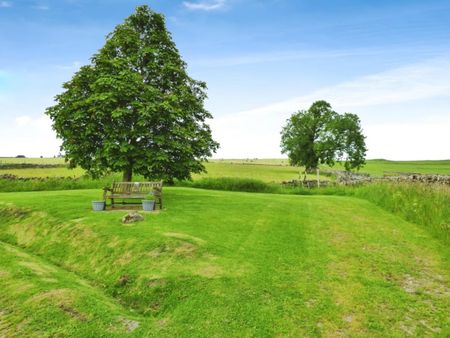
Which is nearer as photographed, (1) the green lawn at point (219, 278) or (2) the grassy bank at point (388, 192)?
(1) the green lawn at point (219, 278)

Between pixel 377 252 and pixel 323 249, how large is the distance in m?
1.74

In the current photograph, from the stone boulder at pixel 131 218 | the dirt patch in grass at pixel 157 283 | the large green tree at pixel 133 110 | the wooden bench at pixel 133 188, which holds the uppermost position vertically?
the large green tree at pixel 133 110

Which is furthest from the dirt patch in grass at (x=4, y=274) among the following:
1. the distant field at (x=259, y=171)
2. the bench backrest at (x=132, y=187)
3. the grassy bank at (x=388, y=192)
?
the distant field at (x=259, y=171)

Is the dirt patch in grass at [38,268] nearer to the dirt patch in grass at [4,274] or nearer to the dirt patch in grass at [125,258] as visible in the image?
the dirt patch in grass at [4,274]

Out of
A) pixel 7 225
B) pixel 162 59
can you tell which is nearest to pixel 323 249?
pixel 7 225

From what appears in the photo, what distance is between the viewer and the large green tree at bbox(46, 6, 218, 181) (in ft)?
59.8

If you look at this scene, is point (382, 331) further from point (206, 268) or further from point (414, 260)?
point (414, 260)

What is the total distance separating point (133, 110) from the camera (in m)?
19.1

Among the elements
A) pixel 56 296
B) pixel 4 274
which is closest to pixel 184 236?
pixel 56 296

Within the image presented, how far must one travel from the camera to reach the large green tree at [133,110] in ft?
59.8

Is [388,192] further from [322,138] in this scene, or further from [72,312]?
[322,138]

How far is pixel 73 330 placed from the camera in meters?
5.78

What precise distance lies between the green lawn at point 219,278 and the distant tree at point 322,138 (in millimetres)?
36718

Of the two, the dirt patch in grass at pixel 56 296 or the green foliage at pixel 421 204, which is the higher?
the green foliage at pixel 421 204
